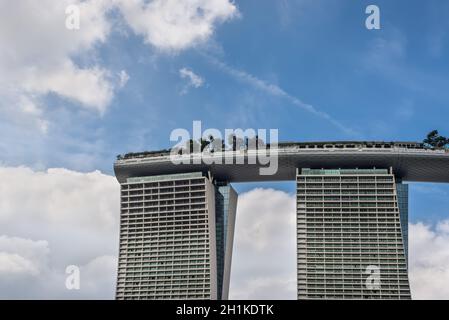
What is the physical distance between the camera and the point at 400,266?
200 meters

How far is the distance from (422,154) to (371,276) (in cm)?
3624
